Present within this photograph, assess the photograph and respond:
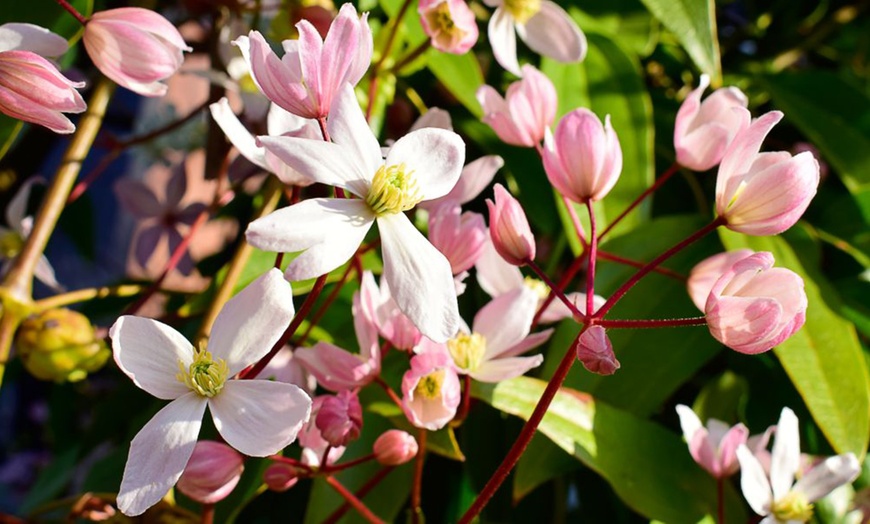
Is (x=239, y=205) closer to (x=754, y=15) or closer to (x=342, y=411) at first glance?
(x=342, y=411)

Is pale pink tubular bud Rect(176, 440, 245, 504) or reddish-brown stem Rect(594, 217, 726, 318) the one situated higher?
reddish-brown stem Rect(594, 217, 726, 318)

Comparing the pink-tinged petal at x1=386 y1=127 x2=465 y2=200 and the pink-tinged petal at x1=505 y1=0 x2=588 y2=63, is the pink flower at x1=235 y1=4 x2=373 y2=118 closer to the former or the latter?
the pink-tinged petal at x1=386 y1=127 x2=465 y2=200

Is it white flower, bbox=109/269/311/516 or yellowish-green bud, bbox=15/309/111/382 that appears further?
yellowish-green bud, bbox=15/309/111/382

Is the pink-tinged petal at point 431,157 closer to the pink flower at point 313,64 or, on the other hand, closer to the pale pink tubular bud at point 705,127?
the pink flower at point 313,64

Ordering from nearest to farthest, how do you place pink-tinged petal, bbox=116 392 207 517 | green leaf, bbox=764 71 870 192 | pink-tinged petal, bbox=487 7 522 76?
pink-tinged petal, bbox=116 392 207 517
pink-tinged petal, bbox=487 7 522 76
green leaf, bbox=764 71 870 192

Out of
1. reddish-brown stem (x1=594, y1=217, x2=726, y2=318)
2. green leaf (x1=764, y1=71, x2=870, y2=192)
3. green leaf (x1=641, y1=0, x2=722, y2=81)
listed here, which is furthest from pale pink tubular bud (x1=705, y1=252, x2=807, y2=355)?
green leaf (x1=764, y1=71, x2=870, y2=192)

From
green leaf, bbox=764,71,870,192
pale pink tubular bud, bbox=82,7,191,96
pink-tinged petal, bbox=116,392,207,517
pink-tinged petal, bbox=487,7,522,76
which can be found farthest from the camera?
green leaf, bbox=764,71,870,192

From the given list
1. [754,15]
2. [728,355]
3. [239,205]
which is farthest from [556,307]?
[754,15]
